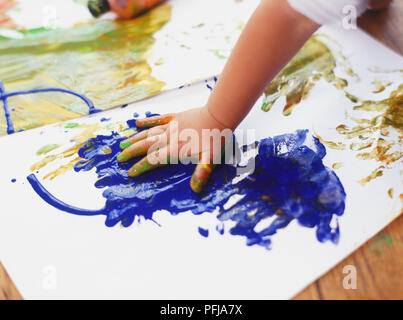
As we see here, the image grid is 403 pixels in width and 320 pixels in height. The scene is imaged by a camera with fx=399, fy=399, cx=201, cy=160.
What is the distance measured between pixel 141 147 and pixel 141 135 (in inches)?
1.0

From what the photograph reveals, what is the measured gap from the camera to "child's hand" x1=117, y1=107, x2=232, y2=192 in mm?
560

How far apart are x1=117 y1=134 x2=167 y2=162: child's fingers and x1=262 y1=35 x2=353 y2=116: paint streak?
18 centimetres

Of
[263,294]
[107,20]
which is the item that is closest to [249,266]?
[263,294]

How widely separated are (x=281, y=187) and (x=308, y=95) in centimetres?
19

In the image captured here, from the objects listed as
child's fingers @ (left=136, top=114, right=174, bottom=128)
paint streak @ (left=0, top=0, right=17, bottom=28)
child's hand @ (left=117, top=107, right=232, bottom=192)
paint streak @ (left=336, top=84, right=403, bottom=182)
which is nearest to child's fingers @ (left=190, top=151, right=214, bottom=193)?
child's hand @ (left=117, top=107, right=232, bottom=192)

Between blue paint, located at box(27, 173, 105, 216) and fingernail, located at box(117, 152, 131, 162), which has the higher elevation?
fingernail, located at box(117, 152, 131, 162)

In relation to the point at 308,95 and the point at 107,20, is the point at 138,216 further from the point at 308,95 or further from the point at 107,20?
the point at 107,20

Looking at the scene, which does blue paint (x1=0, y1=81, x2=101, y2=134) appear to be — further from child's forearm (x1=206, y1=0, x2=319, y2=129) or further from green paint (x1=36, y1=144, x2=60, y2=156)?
child's forearm (x1=206, y1=0, x2=319, y2=129)

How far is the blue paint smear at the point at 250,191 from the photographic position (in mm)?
502

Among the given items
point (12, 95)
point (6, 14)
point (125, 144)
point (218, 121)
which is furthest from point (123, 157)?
point (6, 14)

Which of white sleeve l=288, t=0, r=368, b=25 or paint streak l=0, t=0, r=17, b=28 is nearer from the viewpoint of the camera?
white sleeve l=288, t=0, r=368, b=25

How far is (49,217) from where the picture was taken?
519mm

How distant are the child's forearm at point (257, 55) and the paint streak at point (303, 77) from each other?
97 millimetres

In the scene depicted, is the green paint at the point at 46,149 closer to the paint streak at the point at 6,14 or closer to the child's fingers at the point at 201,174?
the child's fingers at the point at 201,174
